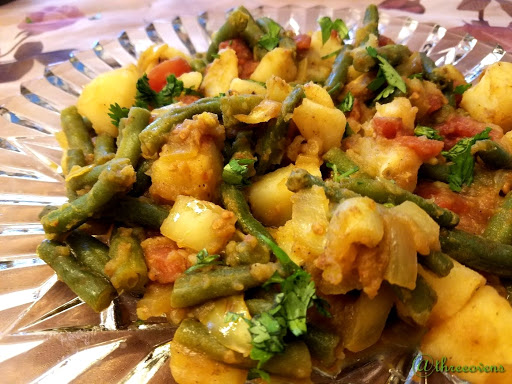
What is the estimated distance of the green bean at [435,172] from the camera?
90.3 inches

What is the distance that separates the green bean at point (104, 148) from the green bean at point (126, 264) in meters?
0.55

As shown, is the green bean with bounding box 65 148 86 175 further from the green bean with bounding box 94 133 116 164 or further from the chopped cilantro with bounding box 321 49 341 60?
the chopped cilantro with bounding box 321 49 341 60

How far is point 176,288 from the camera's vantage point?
1858 mm

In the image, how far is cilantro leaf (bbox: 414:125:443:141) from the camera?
244 cm

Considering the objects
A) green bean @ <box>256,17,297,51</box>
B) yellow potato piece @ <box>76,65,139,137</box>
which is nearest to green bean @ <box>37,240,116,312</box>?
yellow potato piece @ <box>76,65,139,137</box>

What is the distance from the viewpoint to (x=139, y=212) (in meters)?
2.18

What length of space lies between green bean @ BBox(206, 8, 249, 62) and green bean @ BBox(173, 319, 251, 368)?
2.04 metres

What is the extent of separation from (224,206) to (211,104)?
1.85 ft

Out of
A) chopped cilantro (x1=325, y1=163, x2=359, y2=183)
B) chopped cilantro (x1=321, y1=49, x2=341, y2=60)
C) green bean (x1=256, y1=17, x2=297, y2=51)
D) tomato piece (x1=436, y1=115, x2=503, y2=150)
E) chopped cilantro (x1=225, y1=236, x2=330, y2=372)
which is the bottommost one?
tomato piece (x1=436, y1=115, x2=503, y2=150)

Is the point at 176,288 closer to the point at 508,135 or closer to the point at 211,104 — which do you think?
the point at 211,104

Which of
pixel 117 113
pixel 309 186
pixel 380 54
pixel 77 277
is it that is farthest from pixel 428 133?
pixel 77 277

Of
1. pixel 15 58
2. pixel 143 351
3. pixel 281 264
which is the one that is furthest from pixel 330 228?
pixel 15 58

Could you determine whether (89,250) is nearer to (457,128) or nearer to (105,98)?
(105,98)

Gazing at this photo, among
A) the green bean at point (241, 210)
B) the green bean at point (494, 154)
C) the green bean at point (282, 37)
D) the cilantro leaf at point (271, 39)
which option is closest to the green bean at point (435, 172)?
the green bean at point (494, 154)
